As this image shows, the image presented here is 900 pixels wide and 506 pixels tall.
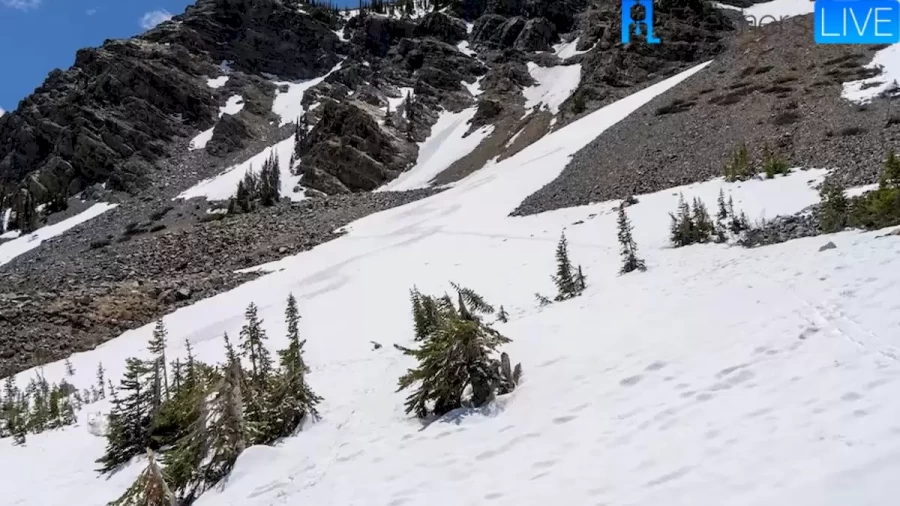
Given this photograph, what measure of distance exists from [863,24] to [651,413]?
194ft

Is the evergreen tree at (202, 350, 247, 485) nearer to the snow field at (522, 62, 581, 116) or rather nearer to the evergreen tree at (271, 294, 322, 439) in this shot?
the evergreen tree at (271, 294, 322, 439)

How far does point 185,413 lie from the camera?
396 inches

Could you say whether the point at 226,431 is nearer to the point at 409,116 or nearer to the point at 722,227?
the point at 722,227

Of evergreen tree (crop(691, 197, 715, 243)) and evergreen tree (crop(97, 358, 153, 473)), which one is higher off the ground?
evergreen tree (crop(691, 197, 715, 243))

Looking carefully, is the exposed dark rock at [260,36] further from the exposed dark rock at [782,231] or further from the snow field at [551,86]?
the exposed dark rock at [782,231]

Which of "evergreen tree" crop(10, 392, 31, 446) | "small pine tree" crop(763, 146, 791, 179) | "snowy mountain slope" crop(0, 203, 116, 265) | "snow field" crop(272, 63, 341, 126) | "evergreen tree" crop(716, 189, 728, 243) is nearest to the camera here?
"evergreen tree" crop(10, 392, 31, 446)

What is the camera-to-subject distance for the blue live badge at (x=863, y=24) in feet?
153

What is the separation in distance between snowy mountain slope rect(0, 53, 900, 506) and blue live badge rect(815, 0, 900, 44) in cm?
4568

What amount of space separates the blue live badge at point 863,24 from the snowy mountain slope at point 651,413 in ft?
150

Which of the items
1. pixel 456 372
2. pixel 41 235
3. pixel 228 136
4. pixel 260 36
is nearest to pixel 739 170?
pixel 456 372

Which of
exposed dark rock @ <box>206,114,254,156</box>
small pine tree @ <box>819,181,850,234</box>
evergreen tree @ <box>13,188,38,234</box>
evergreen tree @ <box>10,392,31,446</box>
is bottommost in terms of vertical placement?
evergreen tree @ <box>10,392,31,446</box>

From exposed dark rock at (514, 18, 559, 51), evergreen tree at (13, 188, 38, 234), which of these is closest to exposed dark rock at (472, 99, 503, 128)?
exposed dark rock at (514, 18, 559, 51)

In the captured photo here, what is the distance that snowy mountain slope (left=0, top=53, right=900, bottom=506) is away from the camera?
180 inches

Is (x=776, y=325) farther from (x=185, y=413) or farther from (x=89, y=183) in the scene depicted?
(x=89, y=183)
